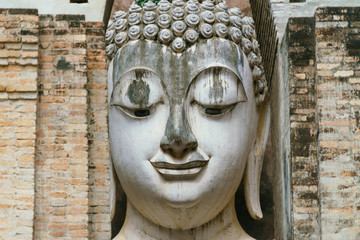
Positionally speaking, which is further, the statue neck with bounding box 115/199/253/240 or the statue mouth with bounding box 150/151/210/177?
the statue neck with bounding box 115/199/253/240

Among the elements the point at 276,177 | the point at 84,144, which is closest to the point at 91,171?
the point at 84,144

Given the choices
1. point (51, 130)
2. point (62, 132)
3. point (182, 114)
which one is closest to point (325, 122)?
point (182, 114)

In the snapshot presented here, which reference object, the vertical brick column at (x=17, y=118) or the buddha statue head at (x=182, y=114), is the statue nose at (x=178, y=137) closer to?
the buddha statue head at (x=182, y=114)

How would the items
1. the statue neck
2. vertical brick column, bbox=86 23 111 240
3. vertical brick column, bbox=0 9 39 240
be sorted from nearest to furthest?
vertical brick column, bbox=0 9 39 240 → vertical brick column, bbox=86 23 111 240 → the statue neck

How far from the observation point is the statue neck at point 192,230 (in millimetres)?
15578

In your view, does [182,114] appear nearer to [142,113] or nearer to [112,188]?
[142,113]

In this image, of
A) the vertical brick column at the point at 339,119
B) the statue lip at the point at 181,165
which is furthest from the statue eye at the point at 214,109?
the vertical brick column at the point at 339,119

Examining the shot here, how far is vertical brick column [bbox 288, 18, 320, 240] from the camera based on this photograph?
15.0m

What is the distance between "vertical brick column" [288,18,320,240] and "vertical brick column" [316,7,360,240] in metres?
0.19

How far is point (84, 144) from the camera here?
14.6 metres

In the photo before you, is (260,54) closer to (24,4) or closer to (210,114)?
(210,114)

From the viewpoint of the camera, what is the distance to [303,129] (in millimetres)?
15211

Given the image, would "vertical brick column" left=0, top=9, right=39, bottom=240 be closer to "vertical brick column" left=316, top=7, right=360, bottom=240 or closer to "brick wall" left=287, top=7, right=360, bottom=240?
"brick wall" left=287, top=7, right=360, bottom=240

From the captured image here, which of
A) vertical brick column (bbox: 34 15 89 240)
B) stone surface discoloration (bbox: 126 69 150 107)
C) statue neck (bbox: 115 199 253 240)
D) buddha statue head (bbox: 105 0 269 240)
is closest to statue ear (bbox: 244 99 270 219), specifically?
buddha statue head (bbox: 105 0 269 240)
